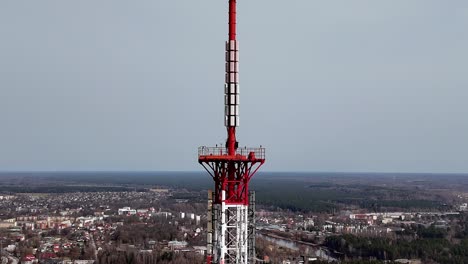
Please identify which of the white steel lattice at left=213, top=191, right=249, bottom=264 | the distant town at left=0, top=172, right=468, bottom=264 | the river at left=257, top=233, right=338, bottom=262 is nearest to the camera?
the white steel lattice at left=213, top=191, right=249, bottom=264

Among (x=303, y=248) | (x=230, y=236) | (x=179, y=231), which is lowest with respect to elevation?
(x=303, y=248)

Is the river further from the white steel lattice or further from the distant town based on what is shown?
the white steel lattice

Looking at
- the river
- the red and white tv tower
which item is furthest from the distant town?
the red and white tv tower

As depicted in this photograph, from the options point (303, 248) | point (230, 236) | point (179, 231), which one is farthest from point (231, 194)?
point (179, 231)

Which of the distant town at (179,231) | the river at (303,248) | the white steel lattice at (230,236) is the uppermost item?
the white steel lattice at (230,236)

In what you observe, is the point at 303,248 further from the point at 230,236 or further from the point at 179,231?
the point at 230,236

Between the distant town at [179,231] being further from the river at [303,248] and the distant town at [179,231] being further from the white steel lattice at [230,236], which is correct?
the white steel lattice at [230,236]

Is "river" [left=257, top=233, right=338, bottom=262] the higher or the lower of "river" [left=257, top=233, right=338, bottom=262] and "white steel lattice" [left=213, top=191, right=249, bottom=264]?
the lower

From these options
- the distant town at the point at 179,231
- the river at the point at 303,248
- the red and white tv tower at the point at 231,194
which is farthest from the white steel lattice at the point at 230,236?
the river at the point at 303,248
